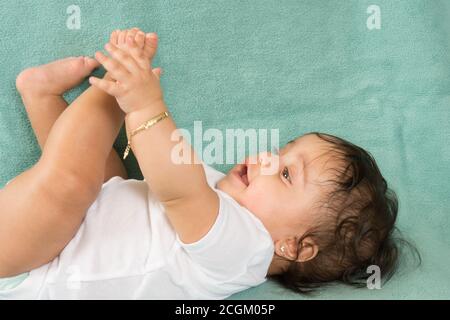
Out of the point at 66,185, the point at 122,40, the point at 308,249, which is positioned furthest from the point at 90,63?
the point at 308,249

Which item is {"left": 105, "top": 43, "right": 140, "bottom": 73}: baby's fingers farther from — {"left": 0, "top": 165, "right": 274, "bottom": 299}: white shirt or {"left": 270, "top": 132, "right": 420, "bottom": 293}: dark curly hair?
{"left": 270, "top": 132, "right": 420, "bottom": 293}: dark curly hair

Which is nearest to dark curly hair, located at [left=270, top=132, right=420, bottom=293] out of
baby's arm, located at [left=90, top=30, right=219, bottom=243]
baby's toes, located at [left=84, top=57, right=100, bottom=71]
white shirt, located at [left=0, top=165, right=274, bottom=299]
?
white shirt, located at [left=0, top=165, right=274, bottom=299]

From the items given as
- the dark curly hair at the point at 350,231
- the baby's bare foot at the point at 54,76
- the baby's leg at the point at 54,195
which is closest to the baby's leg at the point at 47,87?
the baby's bare foot at the point at 54,76

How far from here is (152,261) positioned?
3.59ft

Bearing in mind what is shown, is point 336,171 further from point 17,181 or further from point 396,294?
point 17,181

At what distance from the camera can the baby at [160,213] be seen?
1.03 m

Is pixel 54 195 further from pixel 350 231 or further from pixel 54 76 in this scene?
pixel 350 231

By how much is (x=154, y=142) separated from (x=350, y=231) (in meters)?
0.42

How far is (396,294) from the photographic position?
1.18 m

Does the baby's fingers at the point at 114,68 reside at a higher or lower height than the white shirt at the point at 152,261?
higher

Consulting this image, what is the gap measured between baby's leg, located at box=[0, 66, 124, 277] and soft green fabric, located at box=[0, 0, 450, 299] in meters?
0.25

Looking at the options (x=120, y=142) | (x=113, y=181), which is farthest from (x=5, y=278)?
(x=120, y=142)

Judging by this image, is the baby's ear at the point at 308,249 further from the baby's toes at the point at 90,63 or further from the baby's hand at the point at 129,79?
the baby's toes at the point at 90,63

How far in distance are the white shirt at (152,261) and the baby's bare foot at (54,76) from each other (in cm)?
31
